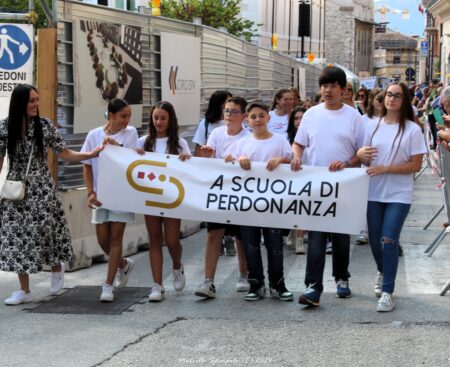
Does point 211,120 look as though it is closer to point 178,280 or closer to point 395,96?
point 178,280

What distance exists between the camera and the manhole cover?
25.6 feet

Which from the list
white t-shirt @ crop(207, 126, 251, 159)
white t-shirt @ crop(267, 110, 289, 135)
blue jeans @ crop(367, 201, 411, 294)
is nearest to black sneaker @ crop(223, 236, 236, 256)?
white t-shirt @ crop(267, 110, 289, 135)

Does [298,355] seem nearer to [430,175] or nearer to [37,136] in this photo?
[37,136]

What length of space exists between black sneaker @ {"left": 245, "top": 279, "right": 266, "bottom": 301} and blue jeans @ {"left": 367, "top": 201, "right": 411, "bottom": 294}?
1014 millimetres

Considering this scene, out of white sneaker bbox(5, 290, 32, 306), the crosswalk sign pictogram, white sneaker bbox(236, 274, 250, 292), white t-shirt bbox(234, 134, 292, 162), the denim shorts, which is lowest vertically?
white sneaker bbox(5, 290, 32, 306)

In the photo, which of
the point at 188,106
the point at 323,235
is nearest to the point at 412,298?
the point at 323,235

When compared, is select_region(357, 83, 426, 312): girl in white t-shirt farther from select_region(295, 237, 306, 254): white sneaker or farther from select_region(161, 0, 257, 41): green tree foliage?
select_region(161, 0, 257, 41): green tree foliage

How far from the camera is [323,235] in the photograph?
26.0 ft

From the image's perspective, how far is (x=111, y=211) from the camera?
822cm

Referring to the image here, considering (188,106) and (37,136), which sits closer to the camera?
(37,136)

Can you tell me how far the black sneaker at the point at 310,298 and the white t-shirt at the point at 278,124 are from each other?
12.7 ft

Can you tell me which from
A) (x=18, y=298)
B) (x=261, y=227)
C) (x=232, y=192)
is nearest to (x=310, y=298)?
(x=261, y=227)

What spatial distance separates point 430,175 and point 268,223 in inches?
534

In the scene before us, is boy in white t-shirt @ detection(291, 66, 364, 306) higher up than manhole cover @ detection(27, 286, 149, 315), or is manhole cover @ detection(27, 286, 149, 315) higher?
boy in white t-shirt @ detection(291, 66, 364, 306)
